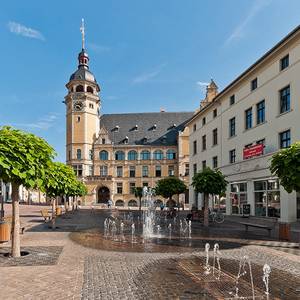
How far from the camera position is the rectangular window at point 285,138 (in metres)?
26.1

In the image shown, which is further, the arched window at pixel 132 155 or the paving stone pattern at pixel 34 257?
the arched window at pixel 132 155

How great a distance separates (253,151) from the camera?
31.1 meters

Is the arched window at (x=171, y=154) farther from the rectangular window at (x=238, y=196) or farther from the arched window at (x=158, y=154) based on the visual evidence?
the rectangular window at (x=238, y=196)

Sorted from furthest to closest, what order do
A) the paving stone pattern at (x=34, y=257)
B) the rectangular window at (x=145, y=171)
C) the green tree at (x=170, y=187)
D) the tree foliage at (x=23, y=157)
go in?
the rectangular window at (x=145, y=171)
the green tree at (x=170, y=187)
the tree foliage at (x=23, y=157)
the paving stone pattern at (x=34, y=257)

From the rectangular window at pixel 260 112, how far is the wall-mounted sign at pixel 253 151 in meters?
2.03

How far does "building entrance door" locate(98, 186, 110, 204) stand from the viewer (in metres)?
79.0

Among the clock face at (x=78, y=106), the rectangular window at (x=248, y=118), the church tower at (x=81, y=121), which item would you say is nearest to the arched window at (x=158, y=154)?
the church tower at (x=81, y=121)

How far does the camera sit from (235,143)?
35.4m

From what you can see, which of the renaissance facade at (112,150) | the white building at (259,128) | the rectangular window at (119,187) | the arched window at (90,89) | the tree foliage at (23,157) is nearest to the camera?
the tree foliage at (23,157)

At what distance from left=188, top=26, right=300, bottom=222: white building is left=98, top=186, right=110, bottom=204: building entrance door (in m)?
41.2

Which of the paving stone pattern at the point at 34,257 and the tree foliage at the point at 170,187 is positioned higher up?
the tree foliage at the point at 170,187

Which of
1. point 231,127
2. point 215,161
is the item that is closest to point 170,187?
point 215,161

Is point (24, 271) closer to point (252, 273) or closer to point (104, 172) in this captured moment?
point (252, 273)

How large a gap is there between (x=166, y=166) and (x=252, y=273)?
71.9 m
